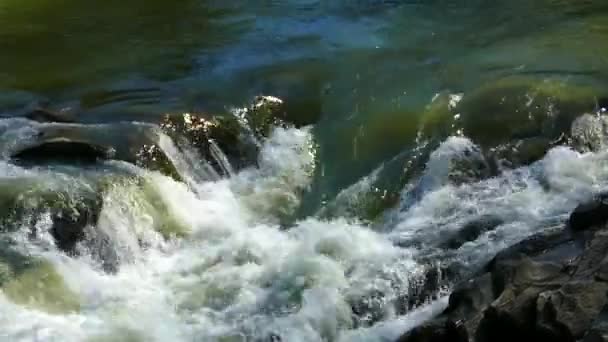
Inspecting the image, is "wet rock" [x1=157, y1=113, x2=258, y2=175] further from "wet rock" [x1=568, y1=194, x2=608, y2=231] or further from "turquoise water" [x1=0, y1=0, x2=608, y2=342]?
"wet rock" [x1=568, y1=194, x2=608, y2=231]

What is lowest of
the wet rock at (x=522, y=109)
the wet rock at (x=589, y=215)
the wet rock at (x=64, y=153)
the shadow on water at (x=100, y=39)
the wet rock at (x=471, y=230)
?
the wet rock at (x=471, y=230)

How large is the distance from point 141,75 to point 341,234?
5048 millimetres

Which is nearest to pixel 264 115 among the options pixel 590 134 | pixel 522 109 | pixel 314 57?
pixel 314 57

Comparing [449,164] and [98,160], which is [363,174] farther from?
[98,160]

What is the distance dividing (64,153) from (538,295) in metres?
5.60

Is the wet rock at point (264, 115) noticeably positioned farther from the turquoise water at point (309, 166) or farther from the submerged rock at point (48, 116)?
the submerged rock at point (48, 116)

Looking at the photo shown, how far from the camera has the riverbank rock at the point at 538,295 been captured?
18.3 ft

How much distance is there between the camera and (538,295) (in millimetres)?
5773

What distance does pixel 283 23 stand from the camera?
48.9ft

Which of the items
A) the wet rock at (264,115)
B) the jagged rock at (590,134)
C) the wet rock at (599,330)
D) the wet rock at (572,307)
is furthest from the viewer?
the wet rock at (264,115)

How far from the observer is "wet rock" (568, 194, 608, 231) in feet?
23.4

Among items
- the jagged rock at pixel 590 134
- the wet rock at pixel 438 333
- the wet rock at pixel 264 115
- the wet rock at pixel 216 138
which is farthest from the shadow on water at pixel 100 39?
the wet rock at pixel 438 333

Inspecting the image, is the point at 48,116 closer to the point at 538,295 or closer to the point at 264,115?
the point at 264,115

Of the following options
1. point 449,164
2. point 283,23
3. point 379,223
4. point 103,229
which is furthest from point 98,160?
point 283,23
